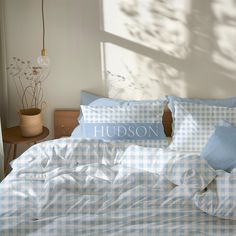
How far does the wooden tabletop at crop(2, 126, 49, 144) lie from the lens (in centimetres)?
307

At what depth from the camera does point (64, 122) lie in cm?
334

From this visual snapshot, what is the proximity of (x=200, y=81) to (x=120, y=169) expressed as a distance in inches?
46.8

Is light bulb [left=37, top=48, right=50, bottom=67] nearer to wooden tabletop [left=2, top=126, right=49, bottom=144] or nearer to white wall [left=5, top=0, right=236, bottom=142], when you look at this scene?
white wall [left=5, top=0, right=236, bottom=142]

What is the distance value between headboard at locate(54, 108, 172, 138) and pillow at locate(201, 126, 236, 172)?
590 millimetres

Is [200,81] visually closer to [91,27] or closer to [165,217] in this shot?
[91,27]

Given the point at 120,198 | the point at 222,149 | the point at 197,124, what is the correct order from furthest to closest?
the point at 197,124 → the point at 222,149 → the point at 120,198

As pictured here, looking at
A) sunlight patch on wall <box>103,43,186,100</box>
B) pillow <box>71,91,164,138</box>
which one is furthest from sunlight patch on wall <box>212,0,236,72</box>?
pillow <box>71,91,164,138</box>

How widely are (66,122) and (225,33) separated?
143 centimetres

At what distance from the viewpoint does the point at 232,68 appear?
314 centimetres

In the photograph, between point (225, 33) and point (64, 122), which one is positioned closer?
point (225, 33)

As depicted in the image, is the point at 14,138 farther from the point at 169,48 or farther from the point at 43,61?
the point at 169,48

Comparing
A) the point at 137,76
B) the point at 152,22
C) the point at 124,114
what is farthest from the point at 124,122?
the point at 152,22

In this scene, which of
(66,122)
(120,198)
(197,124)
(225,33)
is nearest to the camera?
(120,198)

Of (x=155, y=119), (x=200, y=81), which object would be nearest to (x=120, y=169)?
(x=155, y=119)
